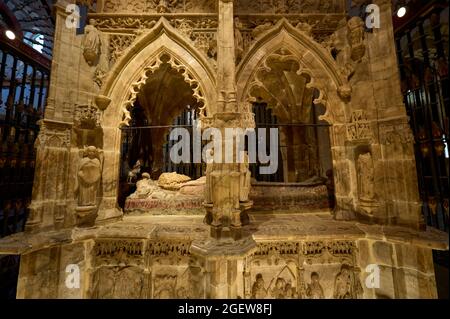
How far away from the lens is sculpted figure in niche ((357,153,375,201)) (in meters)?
3.38

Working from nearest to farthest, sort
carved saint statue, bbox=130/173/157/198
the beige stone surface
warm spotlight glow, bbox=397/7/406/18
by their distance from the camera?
the beige stone surface, warm spotlight glow, bbox=397/7/406/18, carved saint statue, bbox=130/173/157/198

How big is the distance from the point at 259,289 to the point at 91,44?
498cm

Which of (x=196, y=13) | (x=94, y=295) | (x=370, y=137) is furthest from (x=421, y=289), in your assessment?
(x=196, y=13)

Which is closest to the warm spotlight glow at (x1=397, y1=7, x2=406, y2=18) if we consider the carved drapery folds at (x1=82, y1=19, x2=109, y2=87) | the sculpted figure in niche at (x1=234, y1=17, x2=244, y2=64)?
the sculpted figure in niche at (x1=234, y1=17, x2=244, y2=64)

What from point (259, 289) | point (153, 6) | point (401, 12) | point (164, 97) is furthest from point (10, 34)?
point (401, 12)

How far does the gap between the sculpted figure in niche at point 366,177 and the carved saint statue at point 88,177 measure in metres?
4.45

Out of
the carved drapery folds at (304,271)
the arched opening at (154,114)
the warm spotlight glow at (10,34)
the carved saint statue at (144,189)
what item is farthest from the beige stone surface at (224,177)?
the arched opening at (154,114)

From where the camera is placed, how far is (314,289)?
3051 millimetres

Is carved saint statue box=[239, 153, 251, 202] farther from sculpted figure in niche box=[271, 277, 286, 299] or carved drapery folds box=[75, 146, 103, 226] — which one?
carved drapery folds box=[75, 146, 103, 226]

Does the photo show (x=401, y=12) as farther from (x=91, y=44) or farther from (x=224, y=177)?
(x=91, y=44)

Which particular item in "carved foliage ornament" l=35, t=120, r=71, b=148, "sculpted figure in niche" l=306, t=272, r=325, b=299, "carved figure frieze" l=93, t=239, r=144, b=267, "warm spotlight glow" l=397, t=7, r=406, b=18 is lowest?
"sculpted figure in niche" l=306, t=272, r=325, b=299

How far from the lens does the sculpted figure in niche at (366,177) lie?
3.38 metres

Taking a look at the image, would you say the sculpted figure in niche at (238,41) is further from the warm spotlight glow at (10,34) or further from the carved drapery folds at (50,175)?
the warm spotlight glow at (10,34)

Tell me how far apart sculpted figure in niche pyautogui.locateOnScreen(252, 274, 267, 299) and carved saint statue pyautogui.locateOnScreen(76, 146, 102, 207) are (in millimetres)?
2912
